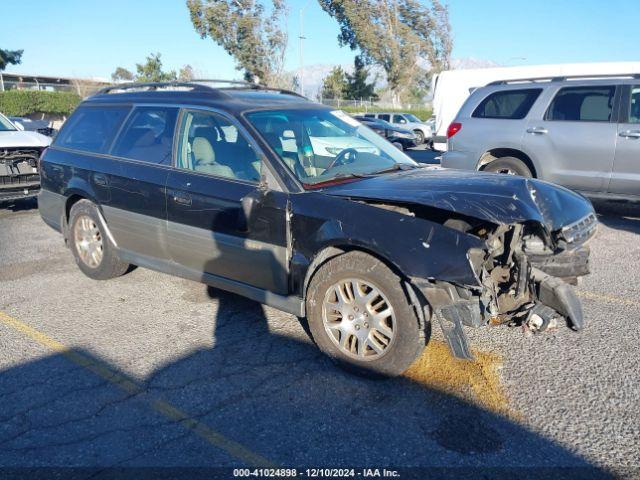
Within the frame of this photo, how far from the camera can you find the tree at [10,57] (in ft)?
145

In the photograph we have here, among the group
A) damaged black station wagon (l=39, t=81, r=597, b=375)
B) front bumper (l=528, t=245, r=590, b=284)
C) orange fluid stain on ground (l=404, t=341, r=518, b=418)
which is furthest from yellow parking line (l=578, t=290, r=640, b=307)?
orange fluid stain on ground (l=404, t=341, r=518, b=418)

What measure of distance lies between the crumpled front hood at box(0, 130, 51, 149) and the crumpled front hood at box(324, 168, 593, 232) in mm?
6915

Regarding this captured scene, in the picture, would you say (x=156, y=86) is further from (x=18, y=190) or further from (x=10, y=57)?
(x=10, y=57)

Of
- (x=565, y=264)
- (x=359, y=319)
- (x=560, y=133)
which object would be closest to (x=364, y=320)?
(x=359, y=319)

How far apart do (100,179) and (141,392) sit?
238 centimetres

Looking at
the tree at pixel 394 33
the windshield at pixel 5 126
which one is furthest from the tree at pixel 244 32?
the windshield at pixel 5 126

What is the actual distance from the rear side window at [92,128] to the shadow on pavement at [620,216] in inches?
253

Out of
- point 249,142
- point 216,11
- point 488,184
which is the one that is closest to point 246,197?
point 249,142

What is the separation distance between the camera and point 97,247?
5281mm

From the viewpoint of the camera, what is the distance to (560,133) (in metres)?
7.39

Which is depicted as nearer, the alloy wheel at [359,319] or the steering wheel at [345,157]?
the alloy wheel at [359,319]

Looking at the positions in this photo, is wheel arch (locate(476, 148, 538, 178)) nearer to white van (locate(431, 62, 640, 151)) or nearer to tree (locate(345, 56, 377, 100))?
white van (locate(431, 62, 640, 151))

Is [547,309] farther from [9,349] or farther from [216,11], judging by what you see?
[216,11]

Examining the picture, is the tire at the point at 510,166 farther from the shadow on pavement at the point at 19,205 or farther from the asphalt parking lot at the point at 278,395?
the shadow on pavement at the point at 19,205
